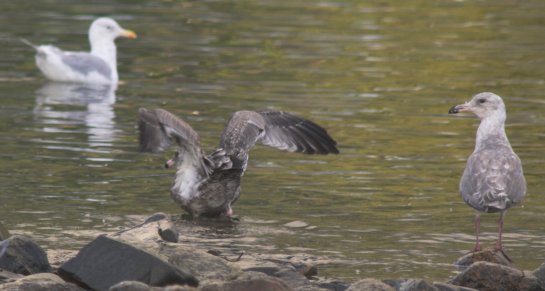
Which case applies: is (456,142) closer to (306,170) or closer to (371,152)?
(371,152)

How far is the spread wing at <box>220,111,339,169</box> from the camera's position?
12.1 meters

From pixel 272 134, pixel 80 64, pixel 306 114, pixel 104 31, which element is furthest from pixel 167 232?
pixel 104 31

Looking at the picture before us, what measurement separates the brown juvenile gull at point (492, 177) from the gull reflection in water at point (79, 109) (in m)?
6.04

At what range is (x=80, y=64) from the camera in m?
21.1

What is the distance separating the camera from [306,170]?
14227mm

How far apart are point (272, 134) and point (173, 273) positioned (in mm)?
4040

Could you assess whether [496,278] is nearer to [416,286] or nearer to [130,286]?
[416,286]

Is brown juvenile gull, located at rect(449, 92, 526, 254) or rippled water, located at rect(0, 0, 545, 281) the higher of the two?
brown juvenile gull, located at rect(449, 92, 526, 254)

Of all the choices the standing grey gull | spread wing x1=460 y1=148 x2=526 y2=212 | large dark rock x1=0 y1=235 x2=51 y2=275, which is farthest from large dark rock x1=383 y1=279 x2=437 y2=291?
the standing grey gull

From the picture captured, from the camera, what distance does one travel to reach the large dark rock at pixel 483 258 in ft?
32.7

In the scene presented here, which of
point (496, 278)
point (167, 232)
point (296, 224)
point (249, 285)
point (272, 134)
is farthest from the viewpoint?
point (272, 134)

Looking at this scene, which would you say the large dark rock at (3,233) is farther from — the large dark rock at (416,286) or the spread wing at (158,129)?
the large dark rock at (416,286)

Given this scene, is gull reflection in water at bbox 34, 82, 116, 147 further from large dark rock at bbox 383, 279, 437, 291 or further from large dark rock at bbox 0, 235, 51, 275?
large dark rock at bbox 383, 279, 437, 291

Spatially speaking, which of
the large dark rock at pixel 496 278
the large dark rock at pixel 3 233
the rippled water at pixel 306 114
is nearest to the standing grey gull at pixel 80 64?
A: the rippled water at pixel 306 114
